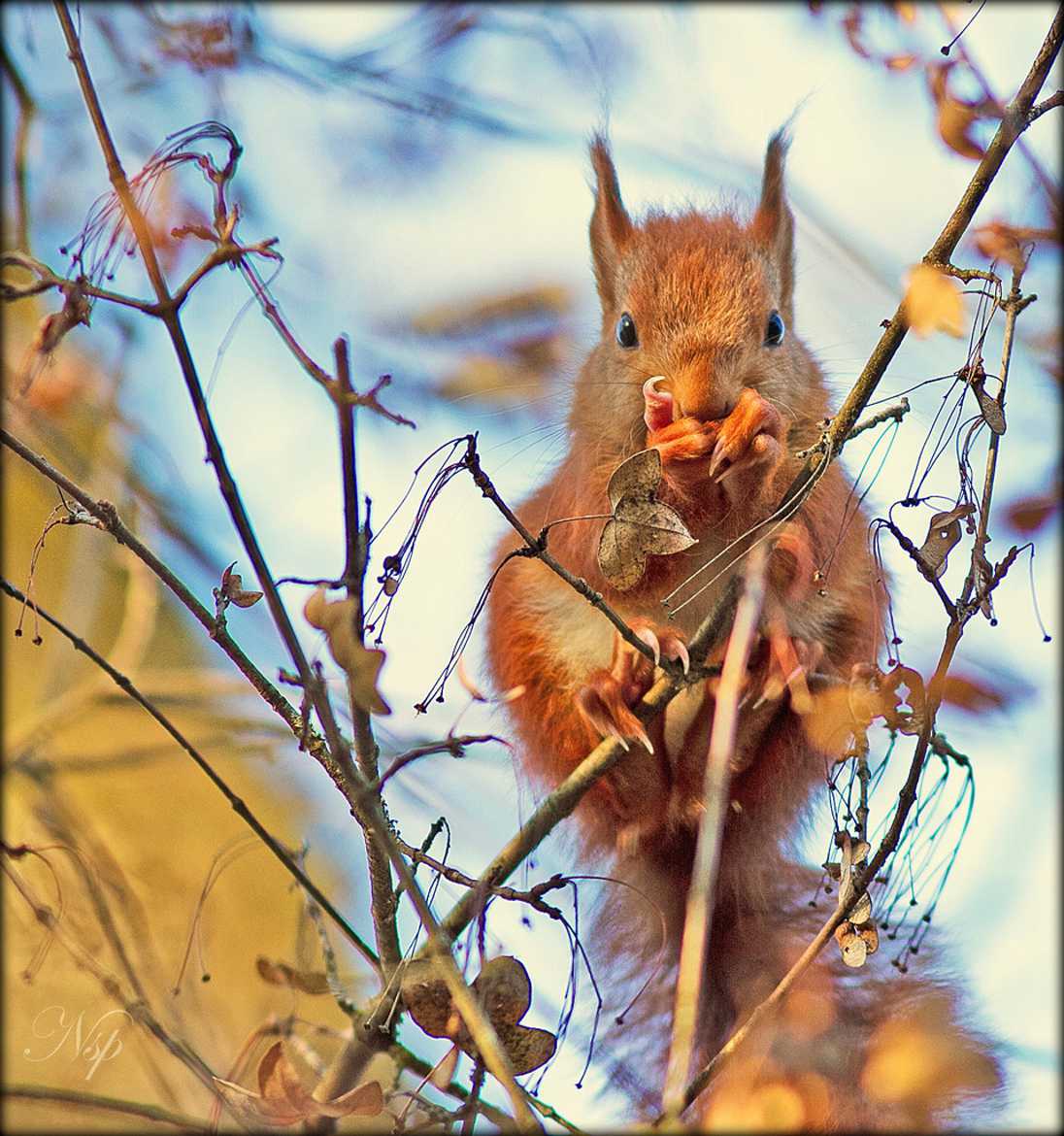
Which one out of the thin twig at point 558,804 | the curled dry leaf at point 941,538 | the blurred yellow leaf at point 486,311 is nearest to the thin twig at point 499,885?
the thin twig at point 558,804

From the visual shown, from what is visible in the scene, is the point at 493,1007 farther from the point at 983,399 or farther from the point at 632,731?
the point at 983,399

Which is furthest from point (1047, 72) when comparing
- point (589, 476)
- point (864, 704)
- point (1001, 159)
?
point (589, 476)

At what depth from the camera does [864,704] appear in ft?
5.25

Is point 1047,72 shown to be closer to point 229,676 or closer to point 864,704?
point 864,704

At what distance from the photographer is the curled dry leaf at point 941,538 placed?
1456 millimetres

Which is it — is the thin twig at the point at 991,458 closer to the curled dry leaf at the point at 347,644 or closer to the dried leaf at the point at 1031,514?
the curled dry leaf at the point at 347,644

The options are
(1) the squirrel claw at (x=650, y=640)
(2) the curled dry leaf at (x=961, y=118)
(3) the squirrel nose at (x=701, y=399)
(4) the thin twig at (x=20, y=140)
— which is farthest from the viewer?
(4) the thin twig at (x=20, y=140)

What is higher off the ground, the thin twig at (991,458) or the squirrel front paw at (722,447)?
the squirrel front paw at (722,447)

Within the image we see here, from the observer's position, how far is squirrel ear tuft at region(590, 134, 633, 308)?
275cm

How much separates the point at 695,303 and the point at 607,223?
47cm

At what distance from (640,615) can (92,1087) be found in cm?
223

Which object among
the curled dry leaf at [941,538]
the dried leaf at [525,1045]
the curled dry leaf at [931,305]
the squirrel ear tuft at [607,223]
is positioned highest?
the squirrel ear tuft at [607,223]

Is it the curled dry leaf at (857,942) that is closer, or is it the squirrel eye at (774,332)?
the curled dry leaf at (857,942)

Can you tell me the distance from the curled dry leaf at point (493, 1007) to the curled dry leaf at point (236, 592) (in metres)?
0.47
